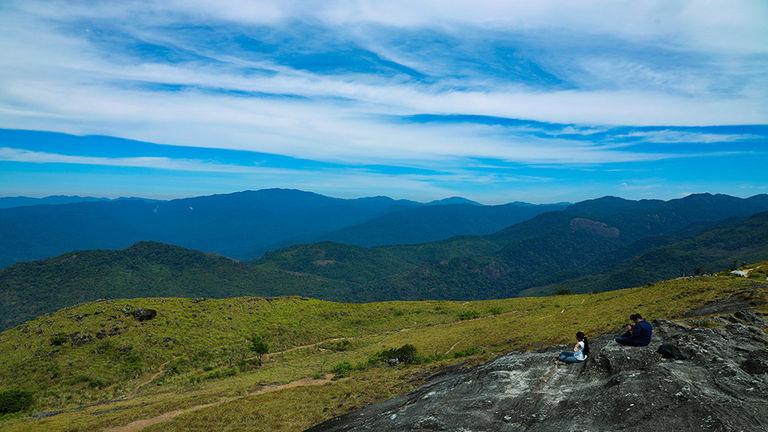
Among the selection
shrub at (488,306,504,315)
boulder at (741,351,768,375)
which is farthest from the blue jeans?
shrub at (488,306,504,315)

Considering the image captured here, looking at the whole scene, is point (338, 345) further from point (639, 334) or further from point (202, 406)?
point (639, 334)

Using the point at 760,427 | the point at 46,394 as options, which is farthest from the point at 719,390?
the point at 46,394

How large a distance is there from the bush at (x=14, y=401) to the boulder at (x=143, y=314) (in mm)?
24668

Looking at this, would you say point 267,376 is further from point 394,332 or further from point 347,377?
point 394,332

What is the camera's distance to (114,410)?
37.2m

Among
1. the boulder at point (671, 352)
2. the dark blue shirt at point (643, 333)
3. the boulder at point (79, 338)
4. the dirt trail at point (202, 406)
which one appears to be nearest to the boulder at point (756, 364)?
the boulder at point (671, 352)

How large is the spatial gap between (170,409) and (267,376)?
11.5 meters

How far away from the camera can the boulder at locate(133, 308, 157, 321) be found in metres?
70.7

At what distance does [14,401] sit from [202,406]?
2500 centimetres

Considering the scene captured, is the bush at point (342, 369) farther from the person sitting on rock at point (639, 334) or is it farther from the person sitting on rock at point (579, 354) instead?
the person sitting on rock at point (639, 334)

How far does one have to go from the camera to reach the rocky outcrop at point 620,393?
51.9ft

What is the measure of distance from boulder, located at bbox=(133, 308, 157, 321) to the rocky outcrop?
58.0 m

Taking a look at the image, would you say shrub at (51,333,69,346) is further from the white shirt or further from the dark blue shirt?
the dark blue shirt

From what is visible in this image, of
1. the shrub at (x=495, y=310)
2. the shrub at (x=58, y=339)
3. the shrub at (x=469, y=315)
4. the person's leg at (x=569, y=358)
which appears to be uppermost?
the person's leg at (x=569, y=358)
